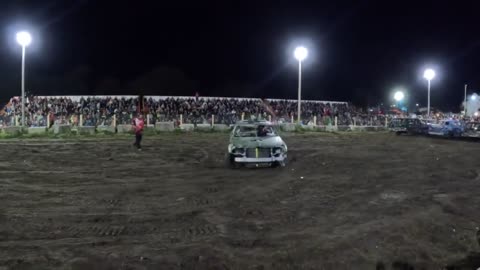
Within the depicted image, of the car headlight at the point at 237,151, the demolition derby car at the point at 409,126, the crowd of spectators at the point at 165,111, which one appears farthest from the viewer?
the demolition derby car at the point at 409,126

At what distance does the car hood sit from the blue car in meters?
26.1

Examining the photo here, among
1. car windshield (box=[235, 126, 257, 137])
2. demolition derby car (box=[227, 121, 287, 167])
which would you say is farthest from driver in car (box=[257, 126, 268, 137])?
demolition derby car (box=[227, 121, 287, 167])

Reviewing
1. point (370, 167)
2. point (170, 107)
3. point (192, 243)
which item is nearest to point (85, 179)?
point (192, 243)

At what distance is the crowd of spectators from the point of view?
3469 centimetres

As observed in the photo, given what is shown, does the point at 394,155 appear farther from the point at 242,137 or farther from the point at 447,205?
the point at 447,205

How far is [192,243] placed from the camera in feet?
22.6

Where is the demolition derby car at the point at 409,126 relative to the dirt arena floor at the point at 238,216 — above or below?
above

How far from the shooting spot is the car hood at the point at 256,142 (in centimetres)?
1517

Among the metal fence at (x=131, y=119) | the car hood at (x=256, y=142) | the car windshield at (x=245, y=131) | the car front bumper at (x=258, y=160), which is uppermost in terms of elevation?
the metal fence at (x=131, y=119)

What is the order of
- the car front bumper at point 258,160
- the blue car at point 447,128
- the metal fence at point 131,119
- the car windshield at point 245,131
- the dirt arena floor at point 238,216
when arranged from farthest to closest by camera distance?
1. the blue car at point 447,128
2. the metal fence at point 131,119
3. the car windshield at point 245,131
4. the car front bumper at point 258,160
5. the dirt arena floor at point 238,216

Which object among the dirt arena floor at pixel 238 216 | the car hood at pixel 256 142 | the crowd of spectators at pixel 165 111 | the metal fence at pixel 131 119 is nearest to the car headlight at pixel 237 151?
the car hood at pixel 256 142

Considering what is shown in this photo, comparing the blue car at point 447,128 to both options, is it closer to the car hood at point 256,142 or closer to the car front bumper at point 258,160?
the car hood at point 256,142

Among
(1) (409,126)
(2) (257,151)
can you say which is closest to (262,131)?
(2) (257,151)

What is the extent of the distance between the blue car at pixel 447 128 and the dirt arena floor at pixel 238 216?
22.7 meters
